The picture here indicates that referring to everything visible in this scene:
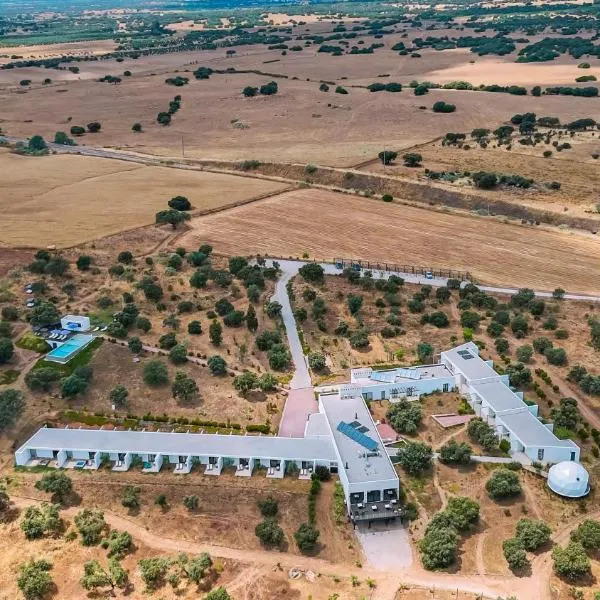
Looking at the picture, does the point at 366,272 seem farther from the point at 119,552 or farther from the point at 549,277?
the point at 119,552

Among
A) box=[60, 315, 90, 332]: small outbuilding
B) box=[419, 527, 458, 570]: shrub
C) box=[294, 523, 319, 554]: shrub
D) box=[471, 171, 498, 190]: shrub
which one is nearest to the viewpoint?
box=[419, 527, 458, 570]: shrub

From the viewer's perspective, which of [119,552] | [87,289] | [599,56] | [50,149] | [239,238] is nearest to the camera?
[119,552]

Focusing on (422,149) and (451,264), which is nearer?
(451,264)

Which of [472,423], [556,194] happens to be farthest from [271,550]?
[556,194]

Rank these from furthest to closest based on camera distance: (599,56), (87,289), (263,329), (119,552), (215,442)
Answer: (599,56), (87,289), (263,329), (215,442), (119,552)

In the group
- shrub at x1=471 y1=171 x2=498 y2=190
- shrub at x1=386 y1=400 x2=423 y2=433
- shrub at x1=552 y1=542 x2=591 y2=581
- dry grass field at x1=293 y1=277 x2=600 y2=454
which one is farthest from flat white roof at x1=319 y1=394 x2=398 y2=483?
shrub at x1=471 y1=171 x2=498 y2=190

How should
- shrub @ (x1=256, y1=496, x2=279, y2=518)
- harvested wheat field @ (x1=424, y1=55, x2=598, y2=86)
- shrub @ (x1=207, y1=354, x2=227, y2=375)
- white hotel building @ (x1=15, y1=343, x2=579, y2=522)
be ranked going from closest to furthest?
1. shrub @ (x1=256, y1=496, x2=279, y2=518)
2. white hotel building @ (x1=15, y1=343, x2=579, y2=522)
3. shrub @ (x1=207, y1=354, x2=227, y2=375)
4. harvested wheat field @ (x1=424, y1=55, x2=598, y2=86)

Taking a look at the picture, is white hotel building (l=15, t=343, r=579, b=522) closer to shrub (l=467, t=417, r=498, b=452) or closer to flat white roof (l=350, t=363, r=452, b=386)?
shrub (l=467, t=417, r=498, b=452)

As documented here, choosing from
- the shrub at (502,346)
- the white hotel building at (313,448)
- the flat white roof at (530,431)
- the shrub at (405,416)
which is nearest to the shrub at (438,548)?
the white hotel building at (313,448)
